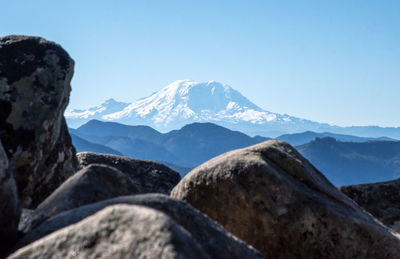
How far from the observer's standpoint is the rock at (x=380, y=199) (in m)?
10.9

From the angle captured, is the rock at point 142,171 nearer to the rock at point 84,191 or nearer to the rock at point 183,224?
the rock at point 84,191

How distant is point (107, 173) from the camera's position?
5.10 metres

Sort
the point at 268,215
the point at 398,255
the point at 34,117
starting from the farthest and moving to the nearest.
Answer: the point at 34,117
the point at 398,255
the point at 268,215

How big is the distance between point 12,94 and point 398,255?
6000mm

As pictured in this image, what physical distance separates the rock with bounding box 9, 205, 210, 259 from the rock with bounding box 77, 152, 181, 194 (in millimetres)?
8061

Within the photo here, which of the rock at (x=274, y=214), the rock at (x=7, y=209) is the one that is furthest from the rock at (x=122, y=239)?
the rock at (x=274, y=214)

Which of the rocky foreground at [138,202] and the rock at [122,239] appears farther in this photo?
the rocky foreground at [138,202]

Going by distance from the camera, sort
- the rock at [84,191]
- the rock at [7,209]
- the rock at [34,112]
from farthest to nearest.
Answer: the rock at [34,112]
the rock at [84,191]
the rock at [7,209]

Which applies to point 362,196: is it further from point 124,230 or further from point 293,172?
point 124,230

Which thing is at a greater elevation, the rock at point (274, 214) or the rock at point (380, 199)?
the rock at point (274, 214)

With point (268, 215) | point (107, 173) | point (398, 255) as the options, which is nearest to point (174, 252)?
point (107, 173)

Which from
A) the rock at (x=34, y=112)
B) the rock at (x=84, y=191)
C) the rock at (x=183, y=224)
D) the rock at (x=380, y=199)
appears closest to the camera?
the rock at (x=183, y=224)

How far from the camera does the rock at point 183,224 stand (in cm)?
340

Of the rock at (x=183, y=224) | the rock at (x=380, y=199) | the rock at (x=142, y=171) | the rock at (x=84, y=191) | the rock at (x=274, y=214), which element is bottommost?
the rock at (x=142, y=171)
